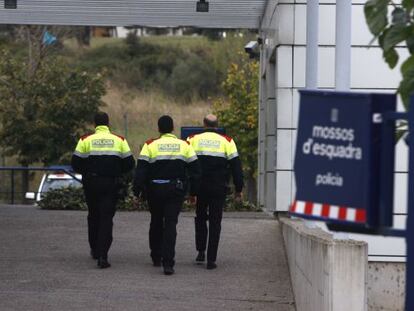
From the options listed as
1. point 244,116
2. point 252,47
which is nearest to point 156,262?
point 252,47

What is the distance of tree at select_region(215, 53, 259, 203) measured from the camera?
36.1m

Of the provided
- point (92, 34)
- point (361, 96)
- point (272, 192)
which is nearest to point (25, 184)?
point (272, 192)

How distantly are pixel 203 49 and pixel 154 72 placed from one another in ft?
19.7

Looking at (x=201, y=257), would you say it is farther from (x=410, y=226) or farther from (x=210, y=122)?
(x=410, y=226)

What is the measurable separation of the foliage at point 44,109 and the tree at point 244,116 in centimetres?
463

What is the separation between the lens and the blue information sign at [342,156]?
437cm

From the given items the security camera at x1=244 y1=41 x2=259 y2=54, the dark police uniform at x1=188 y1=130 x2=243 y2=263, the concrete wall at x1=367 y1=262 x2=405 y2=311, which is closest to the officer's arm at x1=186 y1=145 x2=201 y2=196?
the dark police uniform at x1=188 y1=130 x2=243 y2=263

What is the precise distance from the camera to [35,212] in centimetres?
Answer: 2000

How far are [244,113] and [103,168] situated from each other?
24870 millimetres

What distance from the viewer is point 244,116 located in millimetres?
36875

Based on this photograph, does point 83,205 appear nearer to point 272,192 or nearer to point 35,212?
point 35,212

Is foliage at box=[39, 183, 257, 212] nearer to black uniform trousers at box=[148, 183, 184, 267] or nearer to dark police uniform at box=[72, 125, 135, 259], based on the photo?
dark police uniform at box=[72, 125, 135, 259]

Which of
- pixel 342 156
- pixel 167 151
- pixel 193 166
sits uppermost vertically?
pixel 342 156

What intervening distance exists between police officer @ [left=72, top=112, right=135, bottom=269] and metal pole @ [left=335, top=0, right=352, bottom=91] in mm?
2642
